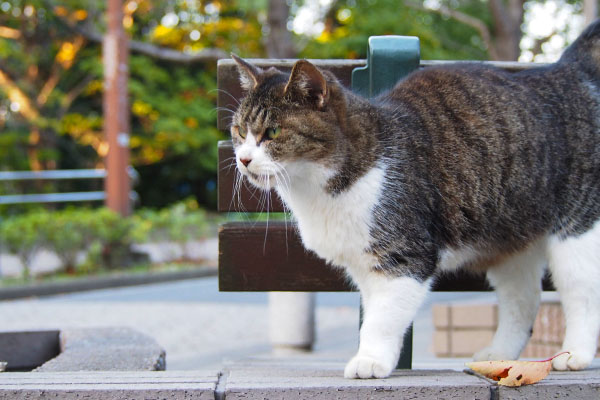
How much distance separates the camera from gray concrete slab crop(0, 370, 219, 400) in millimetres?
2043

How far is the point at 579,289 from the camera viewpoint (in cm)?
267

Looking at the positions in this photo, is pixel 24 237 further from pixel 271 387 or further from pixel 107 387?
pixel 271 387

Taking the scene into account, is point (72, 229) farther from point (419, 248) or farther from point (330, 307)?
point (419, 248)

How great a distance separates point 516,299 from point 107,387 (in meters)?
1.67

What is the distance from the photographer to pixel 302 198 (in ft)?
8.39

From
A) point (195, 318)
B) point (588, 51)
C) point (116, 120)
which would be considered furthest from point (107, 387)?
point (116, 120)

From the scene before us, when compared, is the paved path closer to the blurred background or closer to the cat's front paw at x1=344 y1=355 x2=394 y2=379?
the blurred background

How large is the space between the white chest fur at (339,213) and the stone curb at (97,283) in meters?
7.39

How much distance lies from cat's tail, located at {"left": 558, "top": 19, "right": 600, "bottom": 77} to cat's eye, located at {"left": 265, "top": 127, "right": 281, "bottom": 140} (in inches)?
48.0

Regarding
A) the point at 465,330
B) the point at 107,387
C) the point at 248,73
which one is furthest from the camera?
the point at 465,330

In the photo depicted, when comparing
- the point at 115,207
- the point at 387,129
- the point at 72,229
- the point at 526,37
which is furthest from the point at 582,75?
the point at 526,37

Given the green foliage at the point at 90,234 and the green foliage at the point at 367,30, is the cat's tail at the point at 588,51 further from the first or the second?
the green foliage at the point at 367,30

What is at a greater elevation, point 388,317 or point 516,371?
point 388,317

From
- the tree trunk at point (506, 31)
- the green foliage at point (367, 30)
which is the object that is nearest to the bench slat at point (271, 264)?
the tree trunk at point (506, 31)
